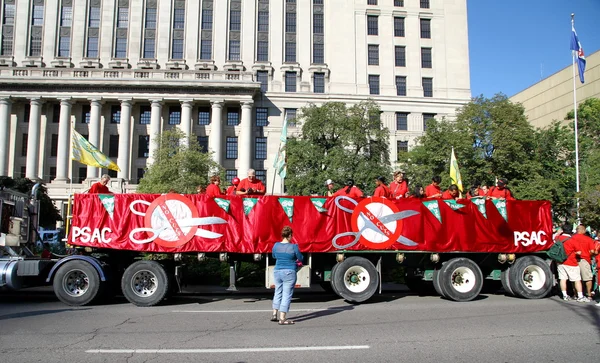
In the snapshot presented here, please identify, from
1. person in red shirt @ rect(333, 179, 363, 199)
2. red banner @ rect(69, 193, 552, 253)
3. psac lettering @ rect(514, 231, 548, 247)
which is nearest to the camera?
red banner @ rect(69, 193, 552, 253)

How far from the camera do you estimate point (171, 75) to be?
51.6 m

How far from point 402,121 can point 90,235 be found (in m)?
49.4

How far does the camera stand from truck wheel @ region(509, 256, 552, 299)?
12.4 m

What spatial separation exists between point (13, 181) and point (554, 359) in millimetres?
42717

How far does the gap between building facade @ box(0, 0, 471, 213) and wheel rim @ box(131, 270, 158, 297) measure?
40.2 meters

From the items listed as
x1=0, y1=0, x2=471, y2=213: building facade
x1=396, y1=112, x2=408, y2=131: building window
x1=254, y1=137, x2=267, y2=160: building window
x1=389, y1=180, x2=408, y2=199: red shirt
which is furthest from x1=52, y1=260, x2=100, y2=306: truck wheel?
x1=396, y1=112, x2=408, y2=131: building window

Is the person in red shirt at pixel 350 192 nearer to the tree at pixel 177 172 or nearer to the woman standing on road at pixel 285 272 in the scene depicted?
the woman standing on road at pixel 285 272

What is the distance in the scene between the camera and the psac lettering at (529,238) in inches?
498

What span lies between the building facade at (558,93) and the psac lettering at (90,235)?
70102 mm

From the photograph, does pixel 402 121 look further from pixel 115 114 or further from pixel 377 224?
pixel 377 224

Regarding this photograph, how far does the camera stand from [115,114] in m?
53.2

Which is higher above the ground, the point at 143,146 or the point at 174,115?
the point at 174,115

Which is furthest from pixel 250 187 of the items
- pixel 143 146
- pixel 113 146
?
pixel 113 146

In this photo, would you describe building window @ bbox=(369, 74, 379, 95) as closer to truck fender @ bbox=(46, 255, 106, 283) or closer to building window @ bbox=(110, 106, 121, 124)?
building window @ bbox=(110, 106, 121, 124)
